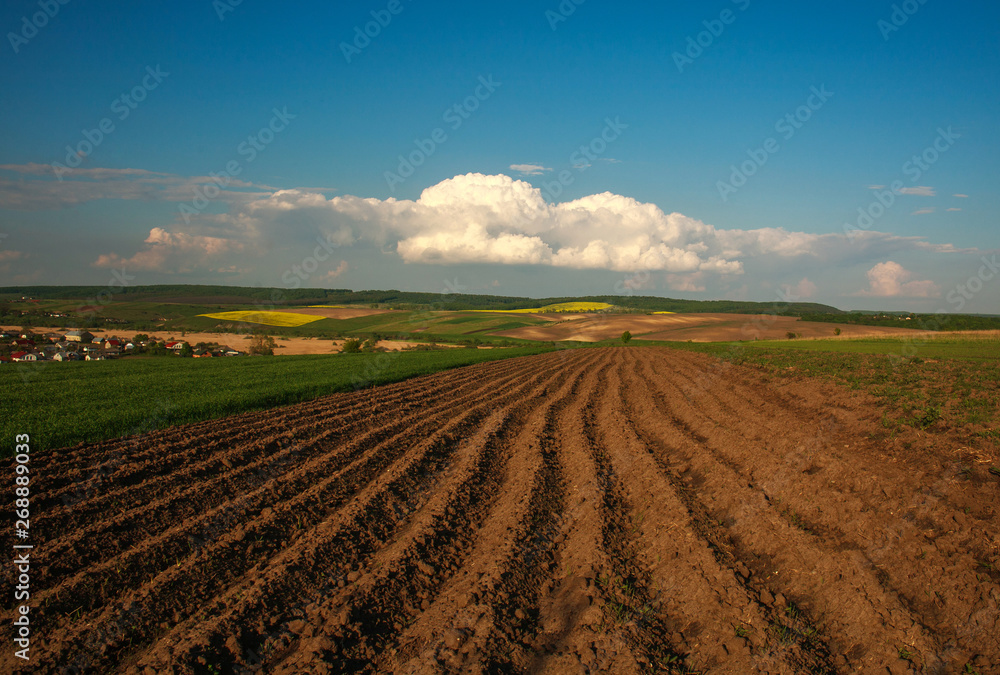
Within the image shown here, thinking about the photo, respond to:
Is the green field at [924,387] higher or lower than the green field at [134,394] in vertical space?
higher

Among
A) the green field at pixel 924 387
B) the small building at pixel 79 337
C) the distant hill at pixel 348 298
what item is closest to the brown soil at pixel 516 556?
the green field at pixel 924 387

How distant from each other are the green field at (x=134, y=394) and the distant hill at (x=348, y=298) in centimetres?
8678

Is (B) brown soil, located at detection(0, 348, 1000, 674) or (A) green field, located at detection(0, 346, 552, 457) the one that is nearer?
(B) brown soil, located at detection(0, 348, 1000, 674)

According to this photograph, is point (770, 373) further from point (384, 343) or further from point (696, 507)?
point (384, 343)

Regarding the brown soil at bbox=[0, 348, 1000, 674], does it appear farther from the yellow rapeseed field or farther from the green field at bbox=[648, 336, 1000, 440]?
the yellow rapeseed field

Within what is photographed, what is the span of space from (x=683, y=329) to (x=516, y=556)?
7713cm

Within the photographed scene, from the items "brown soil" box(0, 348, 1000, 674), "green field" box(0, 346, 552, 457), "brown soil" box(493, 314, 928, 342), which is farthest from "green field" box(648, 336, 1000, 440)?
"brown soil" box(493, 314, 928, 342)

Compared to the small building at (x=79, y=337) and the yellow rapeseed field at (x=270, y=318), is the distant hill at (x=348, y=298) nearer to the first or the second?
the yellow rapeseed field at (x=270, y=318)

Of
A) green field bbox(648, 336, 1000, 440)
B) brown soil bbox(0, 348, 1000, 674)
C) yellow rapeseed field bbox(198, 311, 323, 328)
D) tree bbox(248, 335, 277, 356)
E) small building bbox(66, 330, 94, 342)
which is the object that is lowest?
tree bbox(248, 335, 277, 356)

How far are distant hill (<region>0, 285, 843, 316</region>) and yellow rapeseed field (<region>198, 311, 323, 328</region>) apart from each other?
19483 mm

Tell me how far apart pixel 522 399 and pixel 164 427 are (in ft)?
36.2

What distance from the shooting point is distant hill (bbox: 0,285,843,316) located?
343 ft

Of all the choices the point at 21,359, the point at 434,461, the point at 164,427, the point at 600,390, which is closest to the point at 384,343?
the point at 21,359

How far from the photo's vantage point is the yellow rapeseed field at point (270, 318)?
77000mm
